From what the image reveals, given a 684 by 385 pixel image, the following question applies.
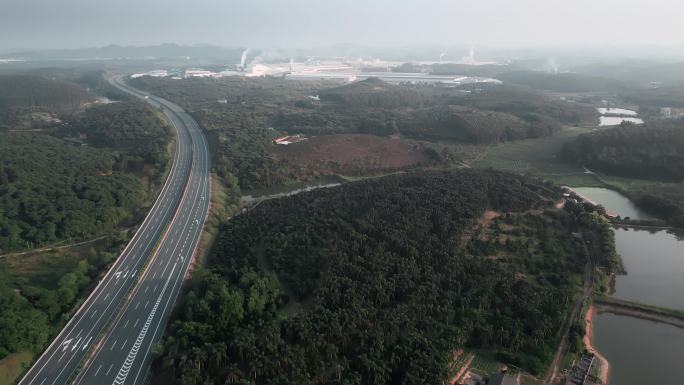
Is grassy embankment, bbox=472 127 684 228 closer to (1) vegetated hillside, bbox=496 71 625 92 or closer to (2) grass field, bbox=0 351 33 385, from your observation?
(2) grass field, bbox=0 351 33 385

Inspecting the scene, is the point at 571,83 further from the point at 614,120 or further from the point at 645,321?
the point at 645,321

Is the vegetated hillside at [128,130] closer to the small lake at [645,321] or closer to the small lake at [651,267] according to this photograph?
the small lake at [645,321]

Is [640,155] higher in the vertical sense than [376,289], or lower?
higher

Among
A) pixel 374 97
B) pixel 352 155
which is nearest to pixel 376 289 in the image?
pixel 352 155

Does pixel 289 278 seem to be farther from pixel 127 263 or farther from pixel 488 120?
pixel 488 120

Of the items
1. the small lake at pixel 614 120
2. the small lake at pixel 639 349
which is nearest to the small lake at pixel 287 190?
the small lake at pixel 639 349

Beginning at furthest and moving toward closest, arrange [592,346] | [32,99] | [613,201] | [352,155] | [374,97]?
1. [374,97]
2. [32,99]
3. [352,155]
4. [613,201]
5. [592,346]

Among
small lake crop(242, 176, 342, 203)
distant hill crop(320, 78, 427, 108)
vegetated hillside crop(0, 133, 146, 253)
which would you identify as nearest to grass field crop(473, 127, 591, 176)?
small lake crop(242, 176, 342, 203)

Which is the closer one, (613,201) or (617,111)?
(613,201)
